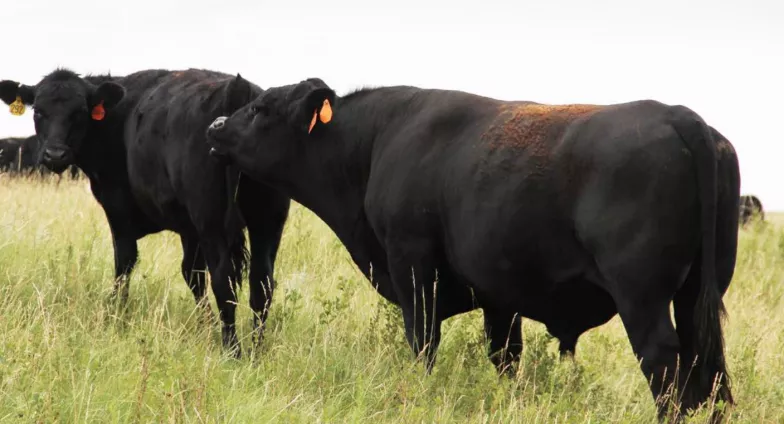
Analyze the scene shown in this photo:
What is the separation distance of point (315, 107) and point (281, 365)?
1.84 m

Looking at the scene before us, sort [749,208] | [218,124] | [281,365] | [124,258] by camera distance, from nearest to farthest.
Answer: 1. [281,365]
2. [218,124]
3. [124,258]
4. [749,208]

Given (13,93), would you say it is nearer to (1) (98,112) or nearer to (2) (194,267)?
(1) (98,112)

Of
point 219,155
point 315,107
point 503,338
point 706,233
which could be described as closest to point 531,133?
point 706,233

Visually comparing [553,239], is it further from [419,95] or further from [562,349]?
[419,95]

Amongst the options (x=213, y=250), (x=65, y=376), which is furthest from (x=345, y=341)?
(x=65, y=376)

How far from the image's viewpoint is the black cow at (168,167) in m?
7.50

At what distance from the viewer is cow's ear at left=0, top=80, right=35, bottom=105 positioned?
8.96 m

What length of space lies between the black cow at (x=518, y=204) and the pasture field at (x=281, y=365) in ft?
1.12

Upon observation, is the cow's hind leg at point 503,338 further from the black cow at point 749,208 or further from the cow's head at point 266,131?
the black cow at point 749,208

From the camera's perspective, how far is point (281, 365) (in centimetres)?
649

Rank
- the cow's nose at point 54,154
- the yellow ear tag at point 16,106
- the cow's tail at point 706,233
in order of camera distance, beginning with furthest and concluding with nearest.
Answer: the yellow ear tag at point 16,106 → the cow's nose at point 54,154 → the cow's tail at point 706,233

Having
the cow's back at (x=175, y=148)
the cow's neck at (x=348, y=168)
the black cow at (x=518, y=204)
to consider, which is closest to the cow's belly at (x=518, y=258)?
the black cow at (x=518, y=204)

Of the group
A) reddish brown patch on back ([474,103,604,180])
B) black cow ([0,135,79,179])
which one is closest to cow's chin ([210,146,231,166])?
reddish brown patch on back ([474,103,604,180])

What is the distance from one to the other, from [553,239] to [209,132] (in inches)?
114
